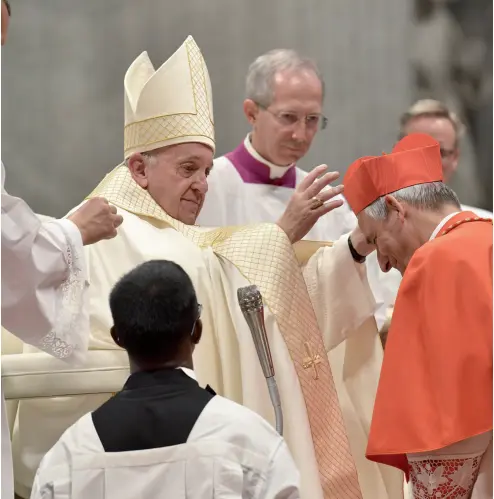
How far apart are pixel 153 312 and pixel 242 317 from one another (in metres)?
1.10

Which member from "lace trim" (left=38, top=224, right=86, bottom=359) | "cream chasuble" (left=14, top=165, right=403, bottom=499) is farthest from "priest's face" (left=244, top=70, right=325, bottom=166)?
"lace trim" (left=38, top=224, right=86, bottom=359)

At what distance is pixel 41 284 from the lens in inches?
125

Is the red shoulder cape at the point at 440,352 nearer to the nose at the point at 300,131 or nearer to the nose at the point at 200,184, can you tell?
the nose at the point at 200,184

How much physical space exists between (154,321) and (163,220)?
55.4 inches

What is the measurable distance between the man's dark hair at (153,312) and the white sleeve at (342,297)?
1.49 meters

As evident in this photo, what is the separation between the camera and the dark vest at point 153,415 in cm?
258

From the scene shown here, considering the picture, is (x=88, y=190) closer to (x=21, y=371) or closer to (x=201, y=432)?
(x=21, y=371)

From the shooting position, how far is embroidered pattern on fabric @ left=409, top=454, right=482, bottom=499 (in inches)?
123

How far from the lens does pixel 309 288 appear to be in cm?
423

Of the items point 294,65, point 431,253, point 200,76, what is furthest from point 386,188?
point 294,65

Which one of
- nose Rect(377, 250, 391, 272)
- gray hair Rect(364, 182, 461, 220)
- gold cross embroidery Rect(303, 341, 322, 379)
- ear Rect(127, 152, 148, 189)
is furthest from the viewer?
ear Rect(127, 152, 148, 189)

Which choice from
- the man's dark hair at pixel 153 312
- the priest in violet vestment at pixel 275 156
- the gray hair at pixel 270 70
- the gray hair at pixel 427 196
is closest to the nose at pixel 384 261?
the gray hair at pixel 427 196

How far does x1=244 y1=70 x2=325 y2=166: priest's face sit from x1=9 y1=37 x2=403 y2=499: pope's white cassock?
0.93 m

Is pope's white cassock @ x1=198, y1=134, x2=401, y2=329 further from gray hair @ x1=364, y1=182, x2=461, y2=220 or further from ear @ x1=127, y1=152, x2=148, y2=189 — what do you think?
gray hair @ x1=364, y1=182, x2=461, y2=220
